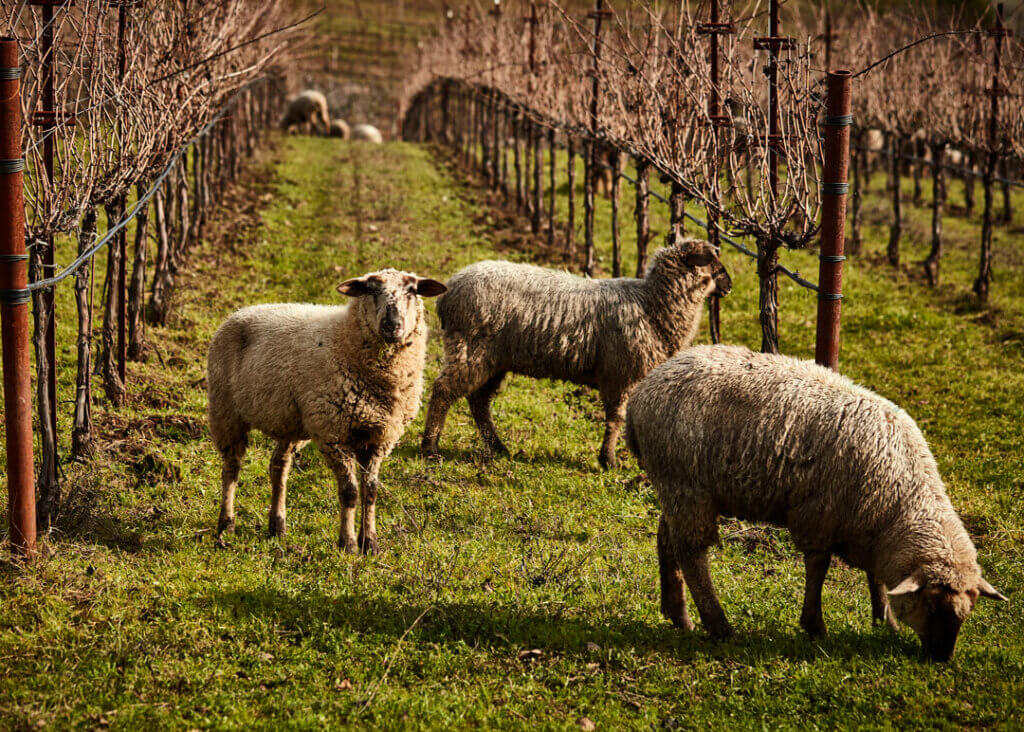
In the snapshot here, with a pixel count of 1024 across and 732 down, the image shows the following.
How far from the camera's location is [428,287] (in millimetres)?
7246

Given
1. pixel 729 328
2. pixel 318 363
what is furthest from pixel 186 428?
pixel 729 328

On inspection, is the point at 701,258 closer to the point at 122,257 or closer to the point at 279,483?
the point at 279,483

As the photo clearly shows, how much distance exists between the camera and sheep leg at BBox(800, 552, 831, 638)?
5.78m

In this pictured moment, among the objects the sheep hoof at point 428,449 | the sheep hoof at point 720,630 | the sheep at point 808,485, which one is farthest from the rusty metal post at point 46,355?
the sheep hoof at point 720,630

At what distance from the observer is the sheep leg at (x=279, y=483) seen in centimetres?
739

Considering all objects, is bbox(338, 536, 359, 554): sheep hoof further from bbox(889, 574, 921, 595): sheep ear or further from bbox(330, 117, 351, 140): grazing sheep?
bbox(330, 117, 351, 140): grazing sheep

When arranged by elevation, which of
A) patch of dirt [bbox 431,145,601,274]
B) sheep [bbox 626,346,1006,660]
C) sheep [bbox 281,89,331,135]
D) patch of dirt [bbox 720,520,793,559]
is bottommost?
patch of dirt [bbox 720,520,793,559]

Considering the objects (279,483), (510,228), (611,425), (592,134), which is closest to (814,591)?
(279,483)

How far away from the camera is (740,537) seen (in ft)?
26.0

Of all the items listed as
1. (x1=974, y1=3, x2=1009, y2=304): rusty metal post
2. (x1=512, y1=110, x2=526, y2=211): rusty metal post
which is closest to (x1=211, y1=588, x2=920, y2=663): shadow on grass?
(x1=974, y1=3, x2=1009, y2=304): rusty metal post

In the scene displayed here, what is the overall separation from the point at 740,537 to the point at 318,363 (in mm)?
3570

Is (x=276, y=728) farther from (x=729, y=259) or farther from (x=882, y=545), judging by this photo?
(x=729, y=259)

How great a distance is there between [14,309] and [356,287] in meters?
2.19

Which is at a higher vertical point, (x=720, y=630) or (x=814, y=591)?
(x=814, y=591)
